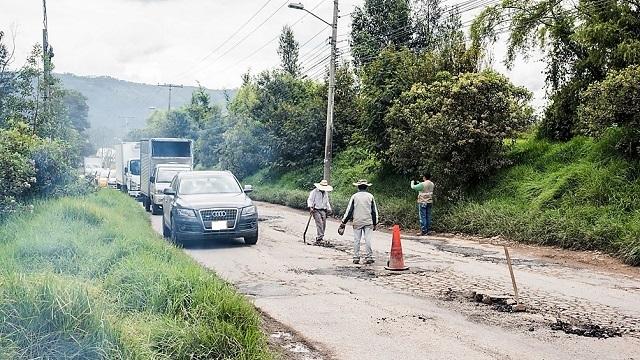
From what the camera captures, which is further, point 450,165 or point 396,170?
point 396,170

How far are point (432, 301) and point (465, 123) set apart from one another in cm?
1067

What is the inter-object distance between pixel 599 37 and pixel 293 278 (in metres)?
11.7

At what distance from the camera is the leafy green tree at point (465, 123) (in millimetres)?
18797

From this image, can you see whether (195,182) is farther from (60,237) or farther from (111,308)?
(111,308)

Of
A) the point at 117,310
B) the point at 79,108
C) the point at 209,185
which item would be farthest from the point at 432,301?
the point at 79,108

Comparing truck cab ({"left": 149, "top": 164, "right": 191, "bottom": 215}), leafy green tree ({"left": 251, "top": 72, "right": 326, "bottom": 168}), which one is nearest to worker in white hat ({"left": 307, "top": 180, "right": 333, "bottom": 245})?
truck cab ({"left": 149, "top": 164, "right": 191, "bottom": 215})

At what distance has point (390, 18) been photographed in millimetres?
45062

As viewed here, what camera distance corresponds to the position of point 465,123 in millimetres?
18578

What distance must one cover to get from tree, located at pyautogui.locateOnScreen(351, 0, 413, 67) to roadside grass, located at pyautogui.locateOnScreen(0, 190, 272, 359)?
36.2 meters

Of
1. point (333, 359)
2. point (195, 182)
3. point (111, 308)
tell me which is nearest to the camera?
point (111, 308)

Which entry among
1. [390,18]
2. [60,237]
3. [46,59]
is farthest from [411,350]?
[390,18]

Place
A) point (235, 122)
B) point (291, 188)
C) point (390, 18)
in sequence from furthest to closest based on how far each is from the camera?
point (235, 122) → point (390, 18) → point (291, 188)

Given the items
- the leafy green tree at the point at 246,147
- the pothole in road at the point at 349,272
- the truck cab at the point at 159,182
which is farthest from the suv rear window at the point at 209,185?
the leafy green tree at the point at 246,147

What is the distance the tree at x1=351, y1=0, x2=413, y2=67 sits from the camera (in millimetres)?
44719
